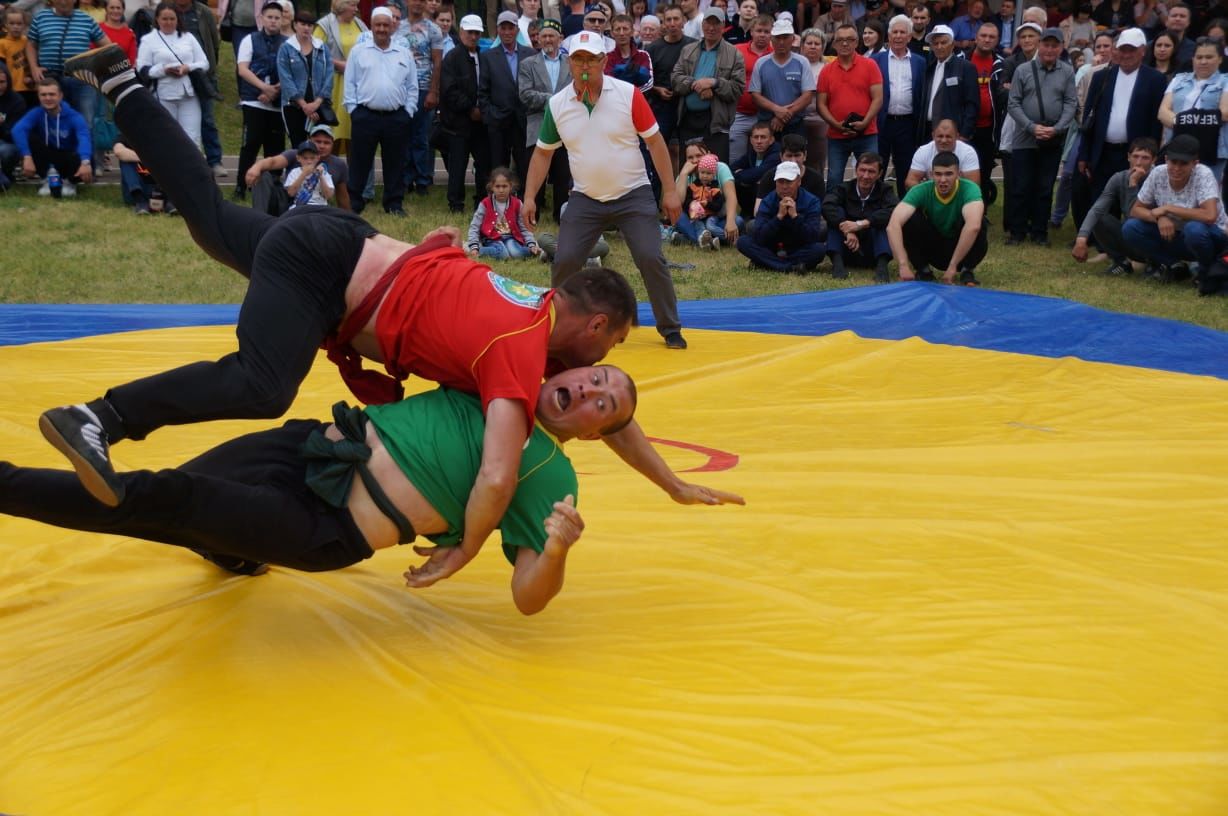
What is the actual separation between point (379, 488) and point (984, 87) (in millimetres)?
10996

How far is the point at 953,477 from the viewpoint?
15.9 ft

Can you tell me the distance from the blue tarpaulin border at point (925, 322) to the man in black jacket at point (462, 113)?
450cm

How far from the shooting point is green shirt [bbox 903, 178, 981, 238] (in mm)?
10242

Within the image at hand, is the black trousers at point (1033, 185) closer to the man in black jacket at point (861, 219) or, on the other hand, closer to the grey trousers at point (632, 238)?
the man in black jacket at point (861, 219)

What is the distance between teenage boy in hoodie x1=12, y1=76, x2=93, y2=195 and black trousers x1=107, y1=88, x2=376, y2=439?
959 cm

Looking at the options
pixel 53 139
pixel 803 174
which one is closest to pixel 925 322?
pixel 803 174

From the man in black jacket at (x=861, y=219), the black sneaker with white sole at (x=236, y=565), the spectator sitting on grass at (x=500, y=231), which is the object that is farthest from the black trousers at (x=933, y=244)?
the black sneaker with white sole at (x=236, y=565)

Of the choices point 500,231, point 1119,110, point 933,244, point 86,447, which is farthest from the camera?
point 1119,110

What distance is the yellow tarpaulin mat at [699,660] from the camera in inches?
105

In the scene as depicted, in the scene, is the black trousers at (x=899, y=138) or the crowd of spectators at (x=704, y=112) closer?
the crowd of spectators at (x=704, y=112)

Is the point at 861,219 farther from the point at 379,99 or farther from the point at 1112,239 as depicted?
the point at 379,99

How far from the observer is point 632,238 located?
7797 mm

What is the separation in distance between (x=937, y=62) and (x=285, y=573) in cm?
1041

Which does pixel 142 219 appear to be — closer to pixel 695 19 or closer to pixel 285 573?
pixel 695 19
